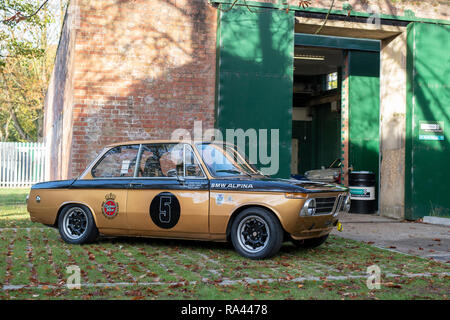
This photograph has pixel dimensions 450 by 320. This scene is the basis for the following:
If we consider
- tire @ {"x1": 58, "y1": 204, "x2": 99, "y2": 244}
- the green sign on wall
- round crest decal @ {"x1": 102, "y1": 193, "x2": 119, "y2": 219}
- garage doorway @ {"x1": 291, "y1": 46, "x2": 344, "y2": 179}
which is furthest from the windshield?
garage doorway @ {"x1": 291, "y1": 46, "x2": 344, "y2": 179}

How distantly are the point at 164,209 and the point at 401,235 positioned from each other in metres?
5.00

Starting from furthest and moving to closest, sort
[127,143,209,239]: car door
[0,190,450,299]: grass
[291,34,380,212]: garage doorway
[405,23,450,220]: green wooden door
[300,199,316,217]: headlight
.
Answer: [291,34,380,212]: garage doorway, [405,23,450,220]: green wooden door, [127,143,209,239]: car door, [300,199,316,217]: headlight, [0,190,450,299]: grass

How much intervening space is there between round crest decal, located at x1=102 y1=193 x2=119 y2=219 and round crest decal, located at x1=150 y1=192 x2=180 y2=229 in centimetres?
61

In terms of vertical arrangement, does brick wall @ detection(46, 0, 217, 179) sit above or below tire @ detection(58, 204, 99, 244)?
→ above

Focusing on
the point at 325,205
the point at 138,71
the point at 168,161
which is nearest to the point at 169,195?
the point at 168,161

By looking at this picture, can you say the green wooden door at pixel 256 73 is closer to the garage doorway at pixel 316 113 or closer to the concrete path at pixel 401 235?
the concrete path at pixel 401 235

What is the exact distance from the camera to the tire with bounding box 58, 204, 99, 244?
7633 mm

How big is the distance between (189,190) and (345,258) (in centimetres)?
227

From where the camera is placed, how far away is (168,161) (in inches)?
288

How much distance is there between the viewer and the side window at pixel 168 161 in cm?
716

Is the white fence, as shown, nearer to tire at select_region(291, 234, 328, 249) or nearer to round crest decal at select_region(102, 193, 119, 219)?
round crest decal at select_region(102, 193, 119, 219)

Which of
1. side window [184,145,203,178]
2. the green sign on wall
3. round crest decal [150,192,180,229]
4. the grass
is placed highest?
the green sign on wall

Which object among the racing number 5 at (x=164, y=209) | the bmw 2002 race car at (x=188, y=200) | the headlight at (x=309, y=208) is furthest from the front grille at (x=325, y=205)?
the racing number 5 at (x=164, y=209)

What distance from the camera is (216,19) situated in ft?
39.9
